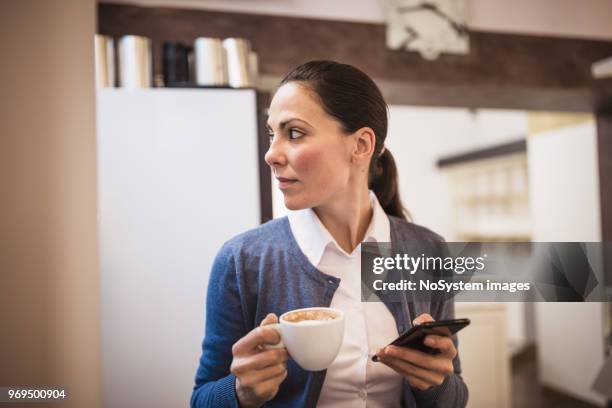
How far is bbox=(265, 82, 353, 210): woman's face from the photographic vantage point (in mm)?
568

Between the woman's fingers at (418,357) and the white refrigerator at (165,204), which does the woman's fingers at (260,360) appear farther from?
the white refrigerator at (165,204)

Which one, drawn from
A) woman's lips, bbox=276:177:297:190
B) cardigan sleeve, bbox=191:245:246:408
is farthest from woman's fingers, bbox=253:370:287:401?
woman's lips, bbox=276:177:297:190

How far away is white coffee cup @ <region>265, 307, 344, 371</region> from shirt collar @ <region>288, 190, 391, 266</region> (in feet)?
0.50

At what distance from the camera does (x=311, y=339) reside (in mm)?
484

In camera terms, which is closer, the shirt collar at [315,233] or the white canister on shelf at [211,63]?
the shirt collar at [315,233]

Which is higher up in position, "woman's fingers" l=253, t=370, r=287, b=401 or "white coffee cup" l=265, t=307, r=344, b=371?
"white coffee cup" l=265, t=307, r=344, b=371

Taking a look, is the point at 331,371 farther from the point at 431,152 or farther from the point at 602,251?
the point at 431,152

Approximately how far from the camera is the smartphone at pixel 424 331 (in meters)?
0.49

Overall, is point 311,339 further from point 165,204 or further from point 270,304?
point 165,204

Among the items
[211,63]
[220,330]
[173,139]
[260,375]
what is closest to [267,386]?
[260,375]

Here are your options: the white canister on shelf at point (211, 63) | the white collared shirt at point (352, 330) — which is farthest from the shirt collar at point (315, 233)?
the white canister on shelf at point (211, 63)

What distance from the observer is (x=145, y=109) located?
848 millimetres

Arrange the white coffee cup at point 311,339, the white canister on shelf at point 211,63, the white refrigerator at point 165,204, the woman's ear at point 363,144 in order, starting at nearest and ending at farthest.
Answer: the white coffee cup at point 311,339 → the woman's ear at point 363,144 → the white refrigerator at point 165,204 → the white canister on shelf at point 211,63

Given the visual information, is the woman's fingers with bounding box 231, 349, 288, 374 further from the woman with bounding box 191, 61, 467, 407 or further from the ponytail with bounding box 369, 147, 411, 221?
the ponytail with bounding box 369, 147, 411, 221
